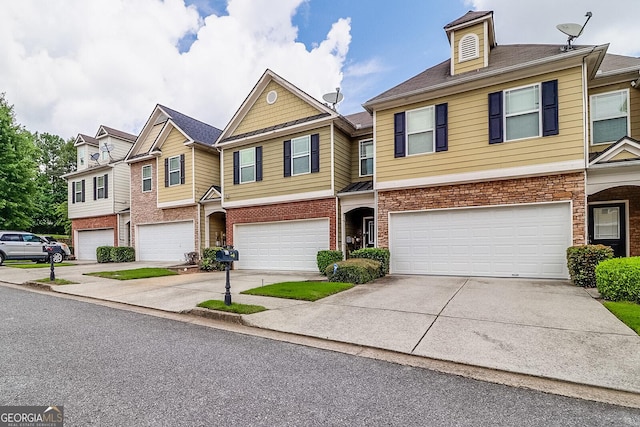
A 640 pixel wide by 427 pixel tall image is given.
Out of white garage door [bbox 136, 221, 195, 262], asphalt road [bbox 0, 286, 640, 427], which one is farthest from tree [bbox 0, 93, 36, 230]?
asphalt road [bbox 0, 286, 640, 427]

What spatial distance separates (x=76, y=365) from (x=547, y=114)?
11.6 meters

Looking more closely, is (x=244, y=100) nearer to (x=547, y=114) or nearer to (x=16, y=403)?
(x=547, y=114)

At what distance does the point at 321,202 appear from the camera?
1271 cm

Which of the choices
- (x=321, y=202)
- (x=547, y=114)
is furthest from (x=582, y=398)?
(x=321, y=202)

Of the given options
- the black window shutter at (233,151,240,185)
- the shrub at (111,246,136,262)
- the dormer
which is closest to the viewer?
the dormer

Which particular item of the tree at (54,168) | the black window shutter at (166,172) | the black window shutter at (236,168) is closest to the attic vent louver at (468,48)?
the black window shutter at (236,168)

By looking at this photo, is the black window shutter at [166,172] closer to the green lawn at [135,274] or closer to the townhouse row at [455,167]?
the townhouse row at [455,167]

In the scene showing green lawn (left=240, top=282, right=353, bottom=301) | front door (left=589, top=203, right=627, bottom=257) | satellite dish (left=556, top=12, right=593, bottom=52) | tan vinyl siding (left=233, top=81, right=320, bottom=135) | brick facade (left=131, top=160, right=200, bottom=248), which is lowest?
green lawn (left=240, top=282, right=353, bottom=301)

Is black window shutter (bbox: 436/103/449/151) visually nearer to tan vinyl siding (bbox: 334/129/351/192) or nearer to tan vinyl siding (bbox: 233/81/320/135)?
tan vinyl siding (bbox: 334/129/351/192)

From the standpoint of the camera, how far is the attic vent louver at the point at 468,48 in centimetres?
1052

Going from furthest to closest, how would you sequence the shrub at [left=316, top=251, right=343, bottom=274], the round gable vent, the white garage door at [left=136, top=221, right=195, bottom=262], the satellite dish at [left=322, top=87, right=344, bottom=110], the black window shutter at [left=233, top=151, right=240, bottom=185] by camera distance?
the white garage door at [left=136, top=221, right=195, bottom=262], the black window shutter at [left=233, top=151, right=240, bottom=185], the round gable vent, the satellite dish at [left=322, top=87, right=344, bottom=110], the shrub at [left=316, top=251, right=343, bottom=274]

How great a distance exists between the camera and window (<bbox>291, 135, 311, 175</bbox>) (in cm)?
1303

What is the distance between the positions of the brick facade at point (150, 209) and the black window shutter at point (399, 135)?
1050cm

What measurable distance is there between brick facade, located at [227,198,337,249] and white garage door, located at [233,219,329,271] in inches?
8.7
